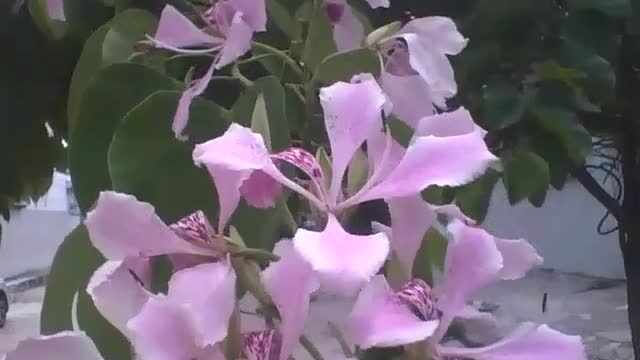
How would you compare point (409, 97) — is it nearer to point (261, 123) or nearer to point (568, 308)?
point (261, 123)

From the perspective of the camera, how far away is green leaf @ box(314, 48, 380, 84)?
1.10 feet

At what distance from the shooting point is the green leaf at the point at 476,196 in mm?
469

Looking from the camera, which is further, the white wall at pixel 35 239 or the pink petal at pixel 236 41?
the white wall at pixel 35 239

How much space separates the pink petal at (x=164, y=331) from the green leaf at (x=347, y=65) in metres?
0.12

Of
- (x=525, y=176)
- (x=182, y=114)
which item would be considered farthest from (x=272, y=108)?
(x=525, y=176)

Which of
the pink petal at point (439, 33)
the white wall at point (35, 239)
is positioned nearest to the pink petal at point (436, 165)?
the pink petal at point (439, 33)

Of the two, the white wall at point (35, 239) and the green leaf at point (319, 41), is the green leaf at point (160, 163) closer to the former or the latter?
the green leaf at point (319, 41)

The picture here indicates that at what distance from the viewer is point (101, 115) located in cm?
36

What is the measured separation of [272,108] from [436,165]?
8 cm

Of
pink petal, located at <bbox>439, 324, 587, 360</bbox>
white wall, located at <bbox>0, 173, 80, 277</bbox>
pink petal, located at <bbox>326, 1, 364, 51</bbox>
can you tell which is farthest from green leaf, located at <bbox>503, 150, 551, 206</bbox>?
white wall, located at <bbox>0, 173, 80, 277</bbox>

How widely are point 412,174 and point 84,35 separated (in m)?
0.33

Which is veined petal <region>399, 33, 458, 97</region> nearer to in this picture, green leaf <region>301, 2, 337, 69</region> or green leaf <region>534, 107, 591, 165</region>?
green leaf <region>301, 2, 337, 69</region>

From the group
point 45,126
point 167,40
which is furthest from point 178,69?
point 45,126

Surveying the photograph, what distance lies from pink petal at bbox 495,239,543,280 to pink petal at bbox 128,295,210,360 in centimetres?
8
